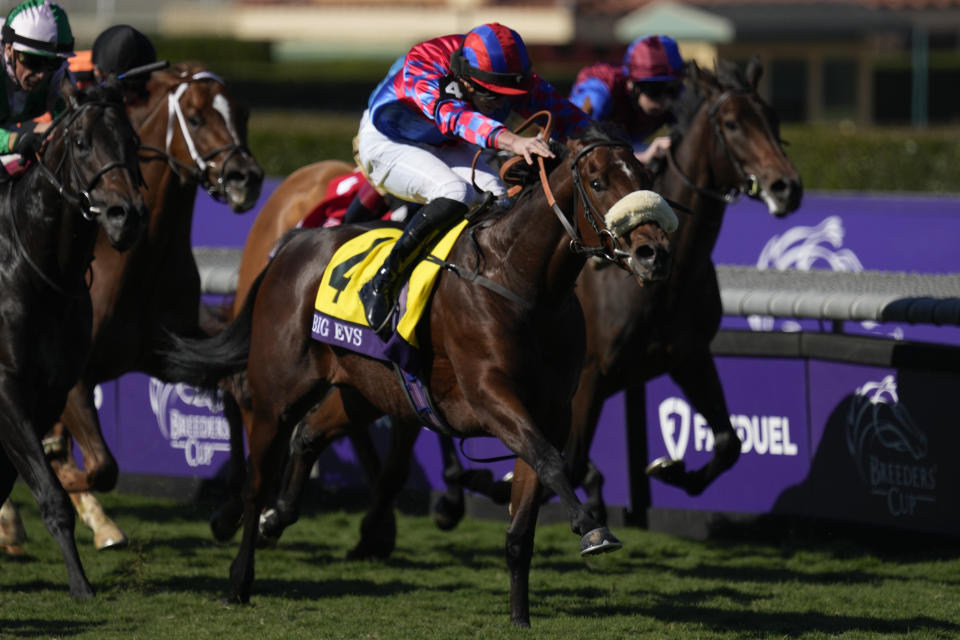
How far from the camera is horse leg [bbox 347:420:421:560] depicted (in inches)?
241

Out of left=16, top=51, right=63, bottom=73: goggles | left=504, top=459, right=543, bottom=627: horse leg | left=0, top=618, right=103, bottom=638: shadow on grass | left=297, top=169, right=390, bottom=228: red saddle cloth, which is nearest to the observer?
left=0, top=618, right=103, bottom=638: shadow on grass

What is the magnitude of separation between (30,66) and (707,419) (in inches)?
119

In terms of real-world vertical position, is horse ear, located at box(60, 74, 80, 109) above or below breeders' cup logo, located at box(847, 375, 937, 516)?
above

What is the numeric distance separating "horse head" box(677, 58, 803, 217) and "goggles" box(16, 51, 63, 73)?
265 centimetres

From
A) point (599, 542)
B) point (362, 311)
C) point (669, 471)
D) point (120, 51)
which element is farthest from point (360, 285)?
point (120, 51)

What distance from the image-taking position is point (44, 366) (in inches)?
208

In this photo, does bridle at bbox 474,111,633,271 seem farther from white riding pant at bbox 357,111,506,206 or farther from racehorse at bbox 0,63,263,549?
racehorse at bbox 0,63,263,549

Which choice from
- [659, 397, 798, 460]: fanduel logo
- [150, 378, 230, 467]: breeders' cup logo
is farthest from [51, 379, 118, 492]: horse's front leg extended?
[659, 397, 798, 460]: fanduel logo

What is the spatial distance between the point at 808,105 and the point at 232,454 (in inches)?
811

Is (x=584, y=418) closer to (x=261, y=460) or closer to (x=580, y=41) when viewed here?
(x=261, y=460)

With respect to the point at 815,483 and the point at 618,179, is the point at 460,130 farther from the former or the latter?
the point at 815,483

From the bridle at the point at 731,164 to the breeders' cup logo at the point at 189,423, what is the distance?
2800 mm

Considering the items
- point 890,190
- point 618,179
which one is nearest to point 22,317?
point 618,179

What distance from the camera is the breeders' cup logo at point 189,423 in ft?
26.1
